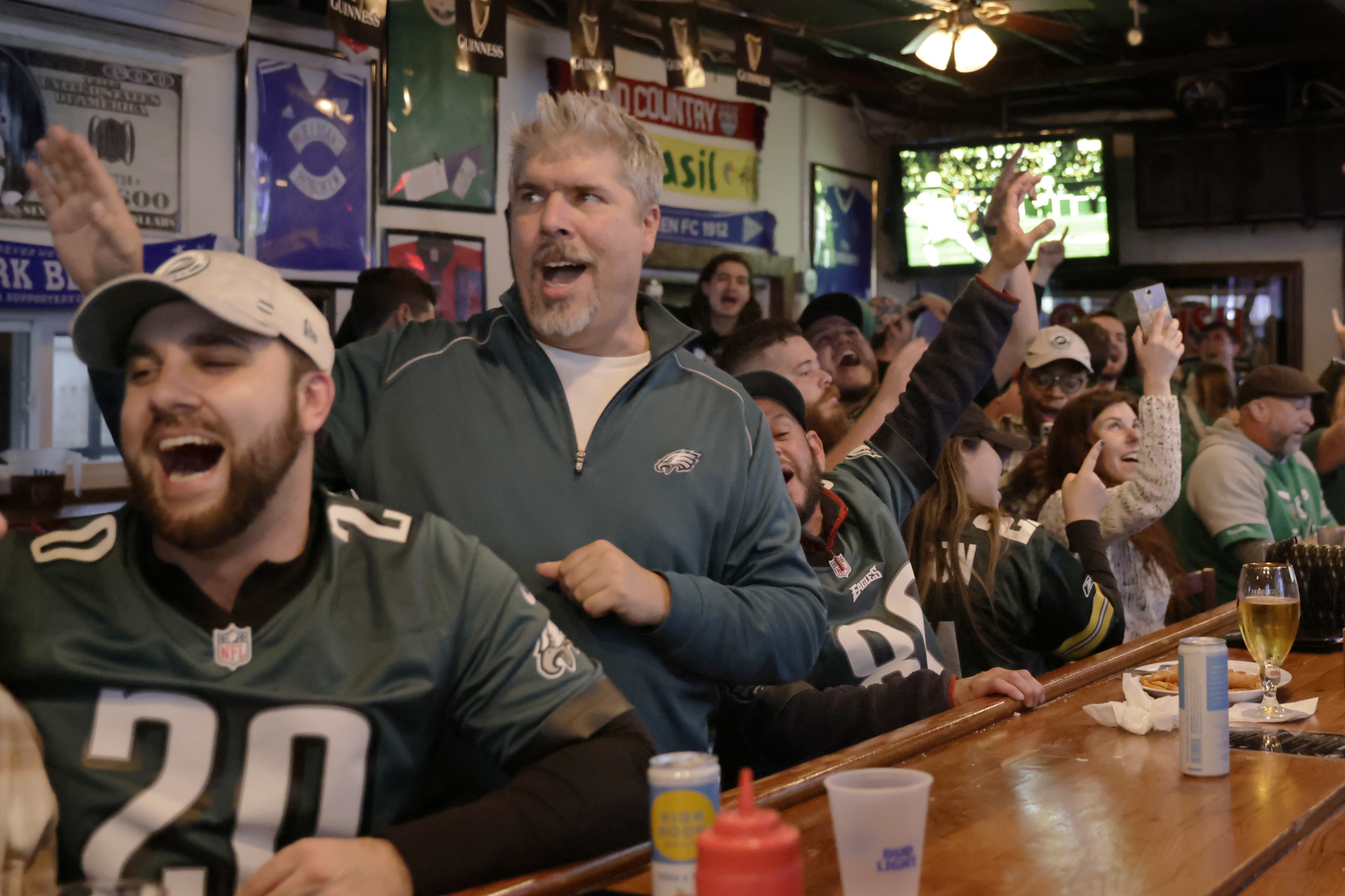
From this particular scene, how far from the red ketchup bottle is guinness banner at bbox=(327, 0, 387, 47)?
3.85 m

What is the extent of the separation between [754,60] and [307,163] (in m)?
2.24

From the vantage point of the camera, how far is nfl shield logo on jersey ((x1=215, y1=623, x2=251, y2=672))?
4.31 feet

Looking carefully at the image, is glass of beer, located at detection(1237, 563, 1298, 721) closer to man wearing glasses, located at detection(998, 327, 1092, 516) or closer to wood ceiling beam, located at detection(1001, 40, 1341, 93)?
man wearing glasses, located at detection(998, 327, 1092, 516)

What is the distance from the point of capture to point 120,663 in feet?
4.31

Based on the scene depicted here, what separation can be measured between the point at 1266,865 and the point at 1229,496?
3300mm

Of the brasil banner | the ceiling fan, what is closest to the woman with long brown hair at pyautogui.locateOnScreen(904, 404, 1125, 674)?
the ceiling fan

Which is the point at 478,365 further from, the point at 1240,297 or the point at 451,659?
the point at 1240,297

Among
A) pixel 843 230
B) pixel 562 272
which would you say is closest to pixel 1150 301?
pixel 562 272

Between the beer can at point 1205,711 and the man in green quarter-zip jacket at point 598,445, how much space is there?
1.65 ft

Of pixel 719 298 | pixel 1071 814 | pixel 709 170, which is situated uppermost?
pixel 709 170

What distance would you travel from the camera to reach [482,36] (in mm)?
4852

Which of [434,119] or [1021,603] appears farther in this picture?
[434,119]

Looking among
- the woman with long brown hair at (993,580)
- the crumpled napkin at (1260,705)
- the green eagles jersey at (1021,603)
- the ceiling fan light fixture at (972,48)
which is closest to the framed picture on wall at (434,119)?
the ceiling fan light fixture at (972,48)

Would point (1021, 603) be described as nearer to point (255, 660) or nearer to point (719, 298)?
point (255, 660)
